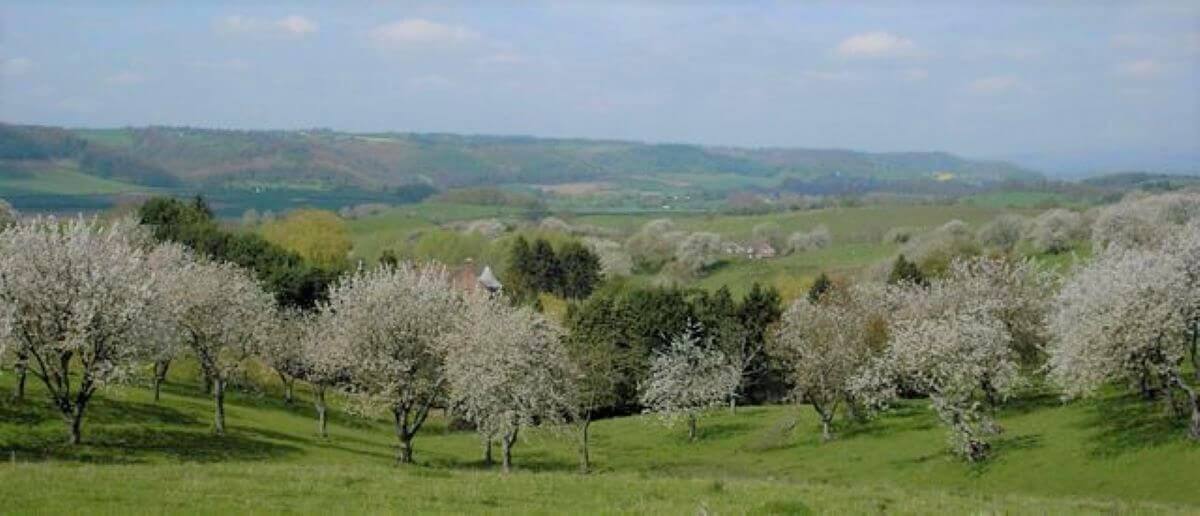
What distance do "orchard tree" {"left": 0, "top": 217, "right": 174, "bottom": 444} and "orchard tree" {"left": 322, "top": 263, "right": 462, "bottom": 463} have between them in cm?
→ 816

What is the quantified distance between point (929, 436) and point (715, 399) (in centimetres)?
1777

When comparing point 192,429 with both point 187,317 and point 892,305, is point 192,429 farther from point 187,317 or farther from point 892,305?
point 892,305

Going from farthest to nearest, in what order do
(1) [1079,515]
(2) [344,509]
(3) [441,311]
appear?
(3) [441,311] → (1) [1079,515] → (2) [344,509]

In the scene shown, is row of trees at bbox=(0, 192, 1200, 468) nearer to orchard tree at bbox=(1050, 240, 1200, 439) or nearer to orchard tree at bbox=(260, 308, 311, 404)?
orchard tree at bbox=(1050, 240, 1200, 439)

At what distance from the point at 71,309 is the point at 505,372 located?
17491 mm

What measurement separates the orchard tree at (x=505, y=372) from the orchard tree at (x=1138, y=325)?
22189 millimetres

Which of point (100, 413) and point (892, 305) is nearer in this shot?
point (100, 413)

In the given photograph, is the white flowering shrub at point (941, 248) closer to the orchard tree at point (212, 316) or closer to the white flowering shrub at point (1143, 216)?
the white flowering shrub at point (1143, 216)

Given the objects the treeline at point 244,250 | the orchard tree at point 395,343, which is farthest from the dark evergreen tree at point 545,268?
the orchard tree at point 395,343

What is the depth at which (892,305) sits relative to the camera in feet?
236

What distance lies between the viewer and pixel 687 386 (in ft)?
222

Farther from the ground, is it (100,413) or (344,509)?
(344,509)

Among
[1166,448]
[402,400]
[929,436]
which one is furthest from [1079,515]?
[929,436]

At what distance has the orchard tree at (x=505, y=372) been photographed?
44344 mm
